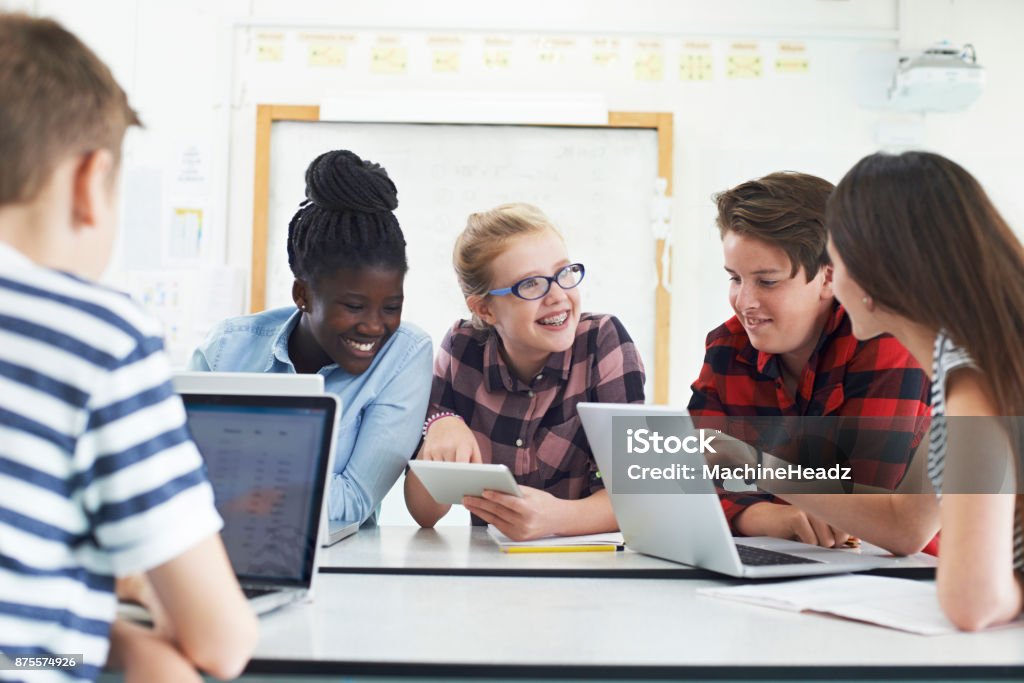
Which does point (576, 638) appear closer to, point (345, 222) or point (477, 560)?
point (477, 560)

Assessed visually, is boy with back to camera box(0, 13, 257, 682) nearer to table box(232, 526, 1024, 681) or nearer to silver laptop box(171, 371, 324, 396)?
table box(232, 526, 1024, 681)

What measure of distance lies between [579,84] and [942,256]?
8.36 feet

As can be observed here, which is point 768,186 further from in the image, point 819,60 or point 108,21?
point 108,21

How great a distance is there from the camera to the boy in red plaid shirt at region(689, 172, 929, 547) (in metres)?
1.78

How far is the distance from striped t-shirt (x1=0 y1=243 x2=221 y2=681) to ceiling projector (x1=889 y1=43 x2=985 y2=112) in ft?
11.1

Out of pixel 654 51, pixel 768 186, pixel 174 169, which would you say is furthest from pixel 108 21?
pixel 768 186

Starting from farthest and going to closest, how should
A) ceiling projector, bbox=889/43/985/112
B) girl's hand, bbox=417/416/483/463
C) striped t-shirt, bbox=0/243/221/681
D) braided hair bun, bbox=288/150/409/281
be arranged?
1. ceiling projector, bbox=889/43/985/112
2. braided hair bun, bbox=288/150/409/281
3. girl's hand, bbox=417/416/483/463
4. striped t-shirt, bbox=0/243/221/681

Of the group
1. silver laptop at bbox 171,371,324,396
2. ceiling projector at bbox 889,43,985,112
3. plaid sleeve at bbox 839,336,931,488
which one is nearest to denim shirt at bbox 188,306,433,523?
silver laptop at bbox 171,371,324,396

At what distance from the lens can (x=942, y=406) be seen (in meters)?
1.23

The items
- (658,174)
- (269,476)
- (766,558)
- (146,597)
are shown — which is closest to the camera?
(146,597)

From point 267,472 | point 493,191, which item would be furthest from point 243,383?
point 493,191

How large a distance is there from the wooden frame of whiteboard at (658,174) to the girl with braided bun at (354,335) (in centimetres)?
148

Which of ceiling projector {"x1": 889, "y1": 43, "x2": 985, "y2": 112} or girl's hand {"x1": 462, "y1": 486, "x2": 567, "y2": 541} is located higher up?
ceiling projector {"x1": 889, "y1": 43, "x2": 985, "y2": 112}

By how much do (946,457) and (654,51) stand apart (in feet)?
8.98
